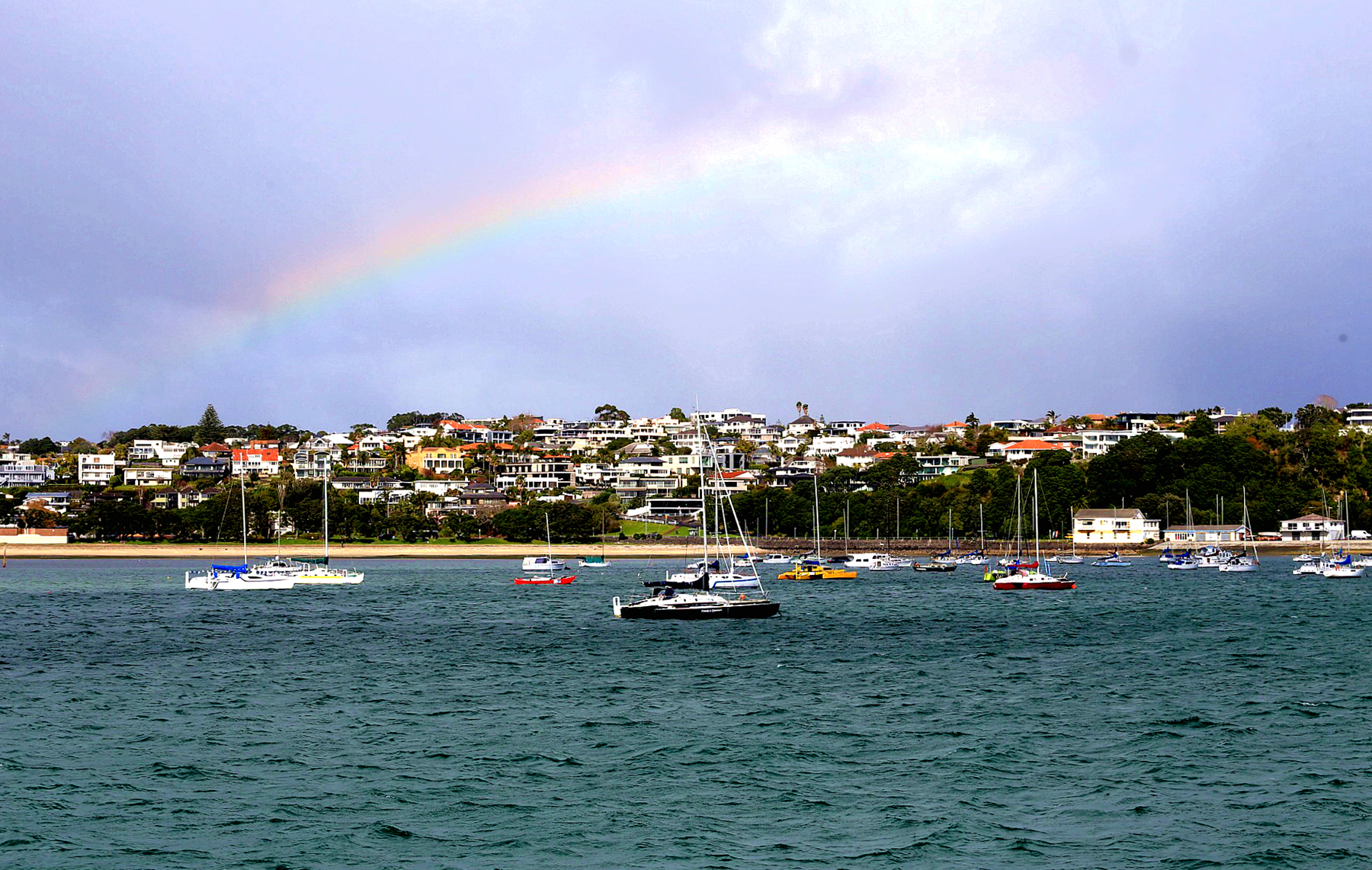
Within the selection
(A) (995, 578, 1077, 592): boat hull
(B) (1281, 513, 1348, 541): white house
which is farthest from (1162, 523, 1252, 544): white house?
(A) (995, 578, 1077, 592): boat hull

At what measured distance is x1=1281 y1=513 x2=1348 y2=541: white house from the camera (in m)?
152

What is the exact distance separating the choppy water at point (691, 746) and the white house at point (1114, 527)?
104796 mm

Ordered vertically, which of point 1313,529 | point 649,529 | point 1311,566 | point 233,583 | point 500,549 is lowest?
point 1311,566

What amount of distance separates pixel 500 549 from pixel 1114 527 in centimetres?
7487

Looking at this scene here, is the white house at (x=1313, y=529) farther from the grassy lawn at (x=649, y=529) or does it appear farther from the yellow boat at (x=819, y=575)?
the grassy lawn at (x=649, y=529)

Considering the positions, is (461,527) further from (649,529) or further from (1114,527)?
(1114,527)

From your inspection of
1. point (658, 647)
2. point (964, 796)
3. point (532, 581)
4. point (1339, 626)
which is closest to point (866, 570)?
point (532, 581)

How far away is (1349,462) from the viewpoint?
576 ft

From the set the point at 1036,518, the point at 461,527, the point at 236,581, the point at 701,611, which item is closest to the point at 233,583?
the point at 236,581

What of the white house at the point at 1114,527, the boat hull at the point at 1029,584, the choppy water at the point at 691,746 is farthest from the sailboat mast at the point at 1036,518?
the choppy water at the point at 691,746

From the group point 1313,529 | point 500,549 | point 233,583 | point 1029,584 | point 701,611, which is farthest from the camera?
point 500,549

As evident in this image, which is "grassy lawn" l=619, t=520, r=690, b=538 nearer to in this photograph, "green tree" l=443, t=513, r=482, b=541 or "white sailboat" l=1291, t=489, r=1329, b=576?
"green tree" l=443, t=513, r=482, b=541

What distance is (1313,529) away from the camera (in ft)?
509

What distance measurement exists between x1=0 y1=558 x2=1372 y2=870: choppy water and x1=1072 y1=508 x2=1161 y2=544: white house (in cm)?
→ 10480
